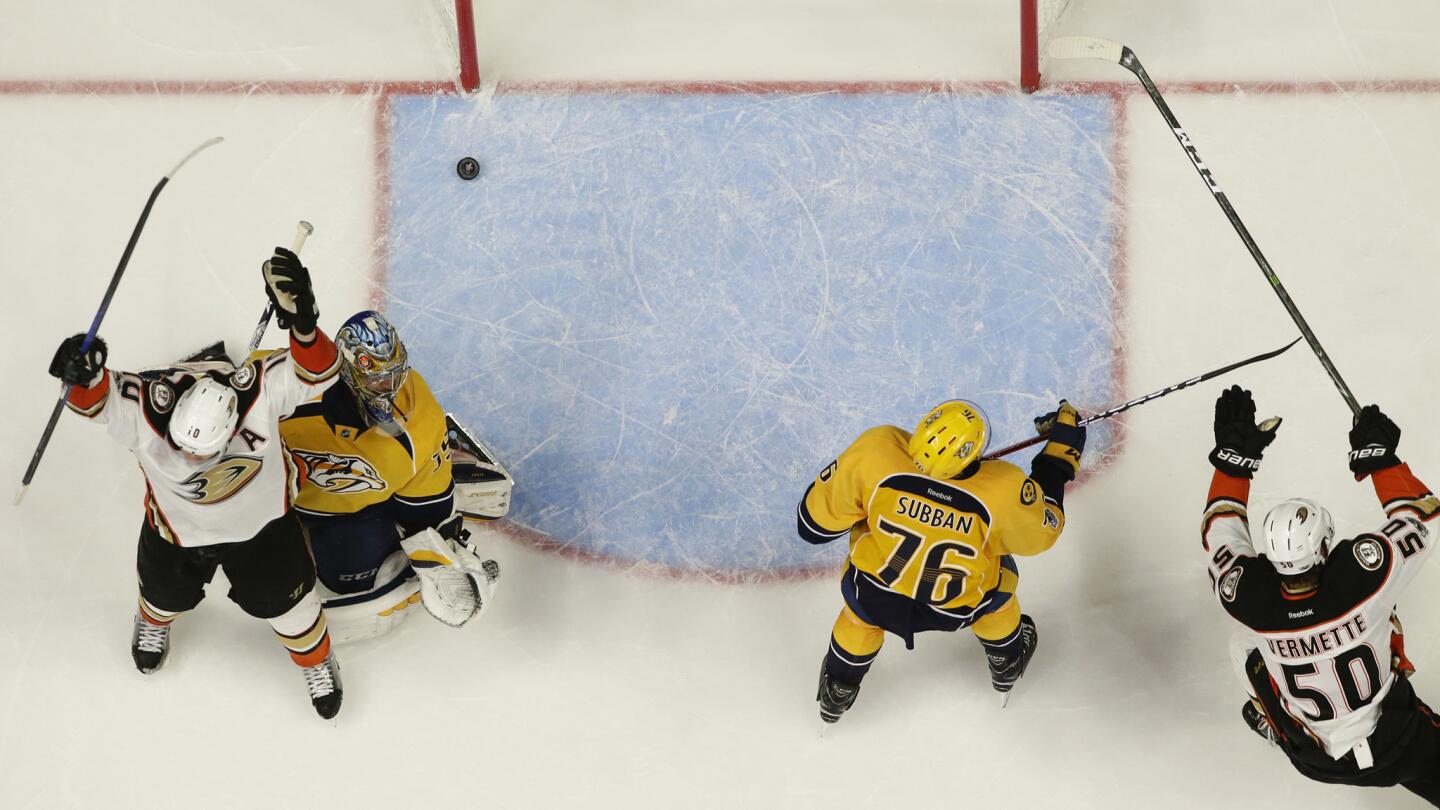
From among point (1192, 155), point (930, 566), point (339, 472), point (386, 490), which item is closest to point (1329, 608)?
point (930, 566)

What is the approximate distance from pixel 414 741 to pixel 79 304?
1.61m

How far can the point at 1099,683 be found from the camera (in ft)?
12.8

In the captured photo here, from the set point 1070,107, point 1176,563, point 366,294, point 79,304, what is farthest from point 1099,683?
point 79,304

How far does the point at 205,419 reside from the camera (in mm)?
2895

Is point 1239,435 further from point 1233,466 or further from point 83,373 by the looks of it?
point 83,373

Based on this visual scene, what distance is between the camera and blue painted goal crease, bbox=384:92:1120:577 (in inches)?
156

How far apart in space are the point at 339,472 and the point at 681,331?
1136 mm

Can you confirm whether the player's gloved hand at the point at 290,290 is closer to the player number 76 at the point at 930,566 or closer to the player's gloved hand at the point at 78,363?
the player's gloved hand at the point at 78,363

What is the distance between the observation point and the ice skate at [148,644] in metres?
3.72

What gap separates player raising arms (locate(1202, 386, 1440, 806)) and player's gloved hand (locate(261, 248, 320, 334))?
2.20 m

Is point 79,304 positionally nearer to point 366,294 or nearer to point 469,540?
point 366,294

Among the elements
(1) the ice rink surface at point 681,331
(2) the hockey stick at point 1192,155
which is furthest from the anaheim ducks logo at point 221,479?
(2) the hockey stick at point 1192,155

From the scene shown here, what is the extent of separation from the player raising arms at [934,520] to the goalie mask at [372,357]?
1.03m

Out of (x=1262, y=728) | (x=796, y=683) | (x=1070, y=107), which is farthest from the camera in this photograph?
(x=1070, y=107)
